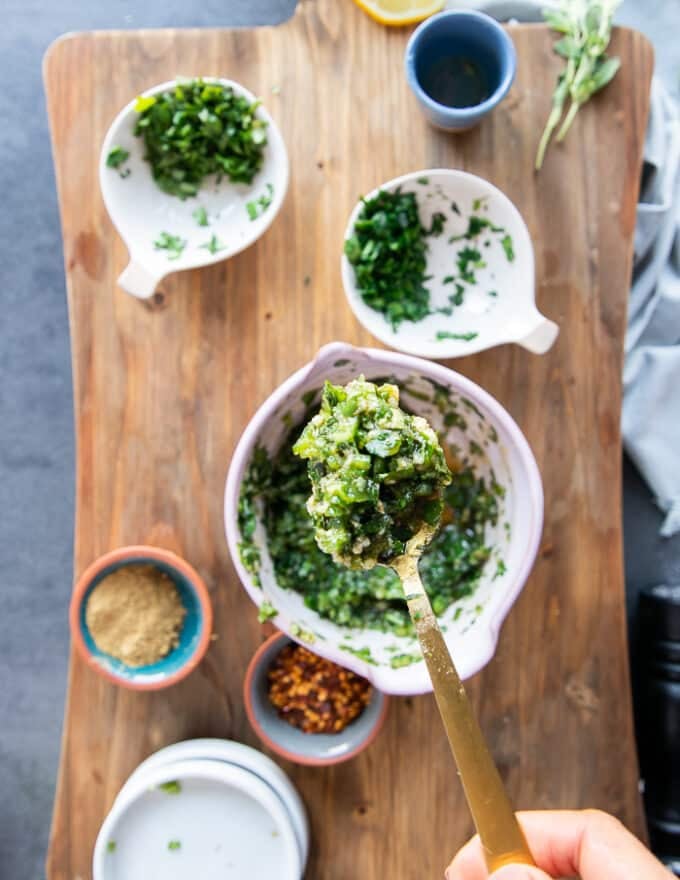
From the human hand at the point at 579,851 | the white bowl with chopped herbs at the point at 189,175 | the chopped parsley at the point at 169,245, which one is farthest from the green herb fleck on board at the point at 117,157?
the human hand at the point at 579,851

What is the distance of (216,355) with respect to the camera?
166 centimetres

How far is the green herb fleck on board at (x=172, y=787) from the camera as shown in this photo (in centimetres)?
153

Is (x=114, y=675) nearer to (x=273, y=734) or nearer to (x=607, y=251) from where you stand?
(x=273, y=734)

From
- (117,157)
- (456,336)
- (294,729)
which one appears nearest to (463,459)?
(456,336)

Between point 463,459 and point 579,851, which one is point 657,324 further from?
point 579,851

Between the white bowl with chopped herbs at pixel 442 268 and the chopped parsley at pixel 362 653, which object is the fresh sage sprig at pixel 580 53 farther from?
the chopped parsley at pixel 362 653

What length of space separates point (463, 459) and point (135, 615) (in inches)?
27.0

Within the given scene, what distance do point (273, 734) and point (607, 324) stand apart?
1.00m

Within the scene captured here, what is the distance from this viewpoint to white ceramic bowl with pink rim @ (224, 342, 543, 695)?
136 centimetres

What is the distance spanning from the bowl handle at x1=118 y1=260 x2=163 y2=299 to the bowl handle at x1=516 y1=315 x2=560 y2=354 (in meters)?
0.68

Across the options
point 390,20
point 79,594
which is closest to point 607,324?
point 390,20

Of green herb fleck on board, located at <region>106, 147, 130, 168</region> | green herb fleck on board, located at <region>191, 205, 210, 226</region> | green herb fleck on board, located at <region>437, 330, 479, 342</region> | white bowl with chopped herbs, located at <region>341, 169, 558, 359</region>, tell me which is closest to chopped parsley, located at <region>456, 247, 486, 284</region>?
white bowl with chopped herbs, located at <region>341, 169, 558, 359</region>

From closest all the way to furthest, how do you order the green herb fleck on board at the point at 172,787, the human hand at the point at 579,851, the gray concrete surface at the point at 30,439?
the human hand at the point at 579,851, the green herb fleck on board at the point at 172,787, the gray concrete surface at the point at 30,439

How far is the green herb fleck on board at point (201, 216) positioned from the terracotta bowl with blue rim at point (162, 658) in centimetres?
64
